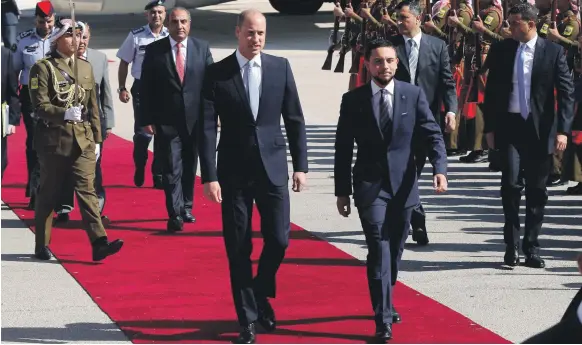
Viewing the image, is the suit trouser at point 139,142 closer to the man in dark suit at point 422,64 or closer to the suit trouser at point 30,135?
the suit trouser at point 30,135

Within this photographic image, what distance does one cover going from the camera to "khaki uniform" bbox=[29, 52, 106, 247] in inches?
367

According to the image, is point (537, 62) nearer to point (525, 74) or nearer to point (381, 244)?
point (525, 74)

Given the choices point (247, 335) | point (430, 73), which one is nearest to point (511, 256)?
point (430, 73)

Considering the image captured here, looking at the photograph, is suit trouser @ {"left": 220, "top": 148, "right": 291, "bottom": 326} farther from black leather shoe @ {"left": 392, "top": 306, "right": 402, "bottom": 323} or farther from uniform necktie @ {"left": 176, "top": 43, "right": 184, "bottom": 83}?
uniform necktie @ {"left": 176, "top": 43, "right": 184, "bottom": 83}

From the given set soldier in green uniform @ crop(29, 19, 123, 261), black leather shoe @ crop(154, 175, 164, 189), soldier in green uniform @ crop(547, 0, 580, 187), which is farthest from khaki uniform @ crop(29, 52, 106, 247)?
soldier in green uniform @ crop(547, 0, 580, 187)

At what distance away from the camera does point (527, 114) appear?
9.12 m

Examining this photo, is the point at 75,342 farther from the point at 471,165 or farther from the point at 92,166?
the point at 471,165

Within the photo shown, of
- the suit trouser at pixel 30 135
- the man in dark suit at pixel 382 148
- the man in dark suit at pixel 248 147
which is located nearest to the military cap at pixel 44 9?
the suit trouser at pixel 30 135

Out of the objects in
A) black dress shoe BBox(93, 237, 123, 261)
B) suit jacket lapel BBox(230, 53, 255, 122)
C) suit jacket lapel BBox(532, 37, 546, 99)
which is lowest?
black dress shoe BBox(93, 237, 123, 261)

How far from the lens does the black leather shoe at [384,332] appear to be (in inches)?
292

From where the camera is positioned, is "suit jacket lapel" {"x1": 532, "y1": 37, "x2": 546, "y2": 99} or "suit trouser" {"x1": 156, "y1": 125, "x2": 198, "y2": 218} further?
"suit trouser" {"x1": 156, "y1": 125, "x2": 198, "y2": 218}

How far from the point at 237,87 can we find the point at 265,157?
0.40m

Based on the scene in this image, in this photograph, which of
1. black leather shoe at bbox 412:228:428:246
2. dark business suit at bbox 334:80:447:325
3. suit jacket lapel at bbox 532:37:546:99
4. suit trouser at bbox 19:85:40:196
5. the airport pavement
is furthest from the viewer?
suit trouser at bbox 19:85:40:196

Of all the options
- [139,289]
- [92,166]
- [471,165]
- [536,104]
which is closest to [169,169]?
[92,166]
